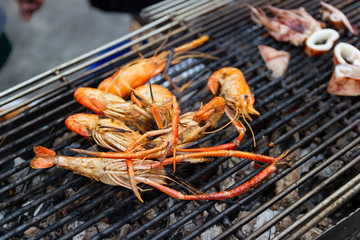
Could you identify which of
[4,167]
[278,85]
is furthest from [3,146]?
[278,85]

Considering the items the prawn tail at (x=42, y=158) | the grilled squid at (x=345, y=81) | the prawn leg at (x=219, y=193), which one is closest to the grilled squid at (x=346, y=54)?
the grilled squid at (x=345, y=81)

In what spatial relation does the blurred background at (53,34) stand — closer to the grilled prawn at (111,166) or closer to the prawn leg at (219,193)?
the grilled prawn at (111,166)

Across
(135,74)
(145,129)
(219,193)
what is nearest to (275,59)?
(135,74)

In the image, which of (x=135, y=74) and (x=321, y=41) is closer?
(x=135, y=74)

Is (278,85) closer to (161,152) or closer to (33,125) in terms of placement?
(161,152)

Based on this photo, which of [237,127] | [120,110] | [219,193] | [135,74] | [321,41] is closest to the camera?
[219,193]

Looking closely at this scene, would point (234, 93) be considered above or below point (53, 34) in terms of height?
below

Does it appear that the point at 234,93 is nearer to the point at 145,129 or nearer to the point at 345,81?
the point at 145,129
